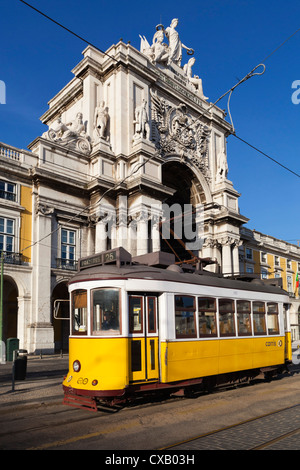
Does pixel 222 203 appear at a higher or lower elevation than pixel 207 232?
higher

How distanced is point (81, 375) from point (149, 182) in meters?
20.2

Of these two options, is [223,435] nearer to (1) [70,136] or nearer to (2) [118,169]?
(2) [118,169]

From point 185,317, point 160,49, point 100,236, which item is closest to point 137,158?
point 100,236

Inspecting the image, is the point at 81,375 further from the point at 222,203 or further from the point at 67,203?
the point at 222,203

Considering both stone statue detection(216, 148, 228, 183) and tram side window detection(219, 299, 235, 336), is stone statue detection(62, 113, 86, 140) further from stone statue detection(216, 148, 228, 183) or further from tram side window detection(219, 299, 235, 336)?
tram side window detection(219, 299, 235, 336)

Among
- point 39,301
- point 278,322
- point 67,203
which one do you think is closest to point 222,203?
point 67,203

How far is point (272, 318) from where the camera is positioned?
1359 cm

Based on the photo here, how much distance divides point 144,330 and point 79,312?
5.28 feet

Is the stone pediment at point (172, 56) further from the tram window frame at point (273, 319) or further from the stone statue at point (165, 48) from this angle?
the tram window frame at point (273, 319)

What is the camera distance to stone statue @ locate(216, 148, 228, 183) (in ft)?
126

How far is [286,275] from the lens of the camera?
171 feet

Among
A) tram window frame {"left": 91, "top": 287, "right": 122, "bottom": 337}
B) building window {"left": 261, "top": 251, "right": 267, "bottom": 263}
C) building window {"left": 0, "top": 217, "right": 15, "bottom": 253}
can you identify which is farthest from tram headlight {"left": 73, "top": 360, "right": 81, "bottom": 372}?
A: building window {"left": 261, "top": 251, "right": 267, "bottom": 263}

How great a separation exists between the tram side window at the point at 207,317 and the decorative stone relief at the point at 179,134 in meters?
23.9

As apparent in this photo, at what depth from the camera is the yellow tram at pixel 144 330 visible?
8.74 meters
